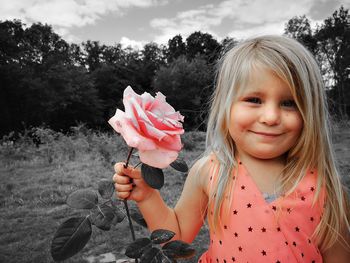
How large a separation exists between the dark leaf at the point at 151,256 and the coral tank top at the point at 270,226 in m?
0.41

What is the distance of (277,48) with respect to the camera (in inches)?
42.9

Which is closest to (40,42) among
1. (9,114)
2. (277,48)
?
(9,114)

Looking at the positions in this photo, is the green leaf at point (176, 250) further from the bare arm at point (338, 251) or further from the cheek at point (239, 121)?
the bare arm at point (338, 251)

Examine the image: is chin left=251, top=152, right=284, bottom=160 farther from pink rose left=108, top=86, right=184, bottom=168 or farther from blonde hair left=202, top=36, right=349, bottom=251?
pink rose left=108, top=86, right=184, bottom=168

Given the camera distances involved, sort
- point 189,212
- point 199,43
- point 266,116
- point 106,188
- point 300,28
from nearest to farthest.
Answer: point 106,188
point 266,116
point 189,212
point 300,28
point 199,43

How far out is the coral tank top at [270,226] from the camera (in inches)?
41.0

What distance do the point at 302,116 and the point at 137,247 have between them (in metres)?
0.66

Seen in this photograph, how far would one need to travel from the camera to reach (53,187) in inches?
182

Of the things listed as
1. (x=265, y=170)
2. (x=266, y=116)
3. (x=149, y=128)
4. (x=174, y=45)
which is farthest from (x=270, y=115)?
(x=174, y=45)

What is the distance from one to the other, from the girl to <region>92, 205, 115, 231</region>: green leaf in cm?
17

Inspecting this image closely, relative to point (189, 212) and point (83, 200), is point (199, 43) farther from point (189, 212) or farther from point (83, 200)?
point (83, 200)

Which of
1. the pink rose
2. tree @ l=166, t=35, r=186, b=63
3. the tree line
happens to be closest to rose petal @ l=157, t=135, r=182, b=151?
the pink rose

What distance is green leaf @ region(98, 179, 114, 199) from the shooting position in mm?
883

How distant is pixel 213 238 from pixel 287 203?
28cm
